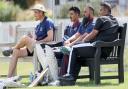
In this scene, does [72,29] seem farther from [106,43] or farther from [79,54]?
[106,43]

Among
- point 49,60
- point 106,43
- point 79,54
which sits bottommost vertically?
point 49,60

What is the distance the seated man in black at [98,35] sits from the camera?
32.8 feet

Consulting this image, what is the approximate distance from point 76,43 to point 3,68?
4.45m

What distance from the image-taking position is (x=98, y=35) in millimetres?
10125

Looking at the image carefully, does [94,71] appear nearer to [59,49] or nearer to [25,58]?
[59,49]

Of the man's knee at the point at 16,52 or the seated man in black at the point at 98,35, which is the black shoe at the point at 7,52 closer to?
the man's knee at the point at 16,52

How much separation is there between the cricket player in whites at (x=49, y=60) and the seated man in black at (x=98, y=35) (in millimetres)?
390

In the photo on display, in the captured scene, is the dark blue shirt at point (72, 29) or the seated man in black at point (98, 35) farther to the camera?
the dark blue shirt at point (72, 29)

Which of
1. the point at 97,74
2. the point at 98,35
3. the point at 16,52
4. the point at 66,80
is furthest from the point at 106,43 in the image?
the point at 16,52

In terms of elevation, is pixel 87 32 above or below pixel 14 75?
above

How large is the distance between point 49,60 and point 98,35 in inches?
39.3

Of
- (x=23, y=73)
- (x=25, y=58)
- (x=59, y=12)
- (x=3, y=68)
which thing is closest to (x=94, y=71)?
(x=25, y=58)

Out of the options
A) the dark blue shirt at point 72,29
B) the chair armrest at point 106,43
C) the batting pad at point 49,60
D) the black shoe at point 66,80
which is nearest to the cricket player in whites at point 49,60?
the batting pad at point 49,60

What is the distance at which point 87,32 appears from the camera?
10.6 m
